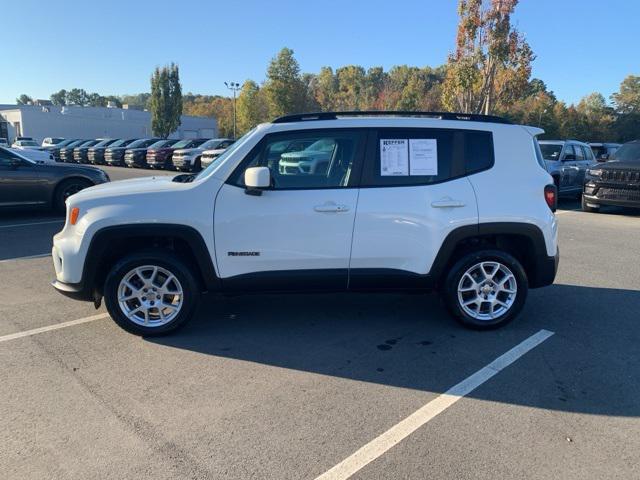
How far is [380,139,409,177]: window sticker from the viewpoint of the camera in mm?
4445

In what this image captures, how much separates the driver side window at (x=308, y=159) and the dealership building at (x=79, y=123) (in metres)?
67.4

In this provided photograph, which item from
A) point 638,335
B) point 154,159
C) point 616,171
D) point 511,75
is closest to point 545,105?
point 511,75

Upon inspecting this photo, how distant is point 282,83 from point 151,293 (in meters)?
57.2

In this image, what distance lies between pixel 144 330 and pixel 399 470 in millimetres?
2640

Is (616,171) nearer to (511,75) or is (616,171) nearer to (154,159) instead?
(511,75)

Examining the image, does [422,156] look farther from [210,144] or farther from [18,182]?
[210,144]

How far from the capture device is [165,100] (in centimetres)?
6650

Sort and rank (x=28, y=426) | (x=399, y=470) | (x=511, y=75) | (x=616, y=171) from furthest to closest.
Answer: (x=511, y=75) → (x=616, y=171) → (x=28, y=426) → (x=399, y=470)

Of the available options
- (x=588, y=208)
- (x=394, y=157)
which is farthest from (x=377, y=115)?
(x=588, y=208)

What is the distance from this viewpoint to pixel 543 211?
4.58 metres

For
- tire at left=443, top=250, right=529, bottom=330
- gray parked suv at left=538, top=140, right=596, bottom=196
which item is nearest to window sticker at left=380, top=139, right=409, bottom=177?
tire at left=443, top=250, right=529, bottom=330

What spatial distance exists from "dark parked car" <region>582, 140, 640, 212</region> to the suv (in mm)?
8995

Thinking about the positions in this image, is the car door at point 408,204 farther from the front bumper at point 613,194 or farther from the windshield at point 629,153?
the windshield at point 629,153

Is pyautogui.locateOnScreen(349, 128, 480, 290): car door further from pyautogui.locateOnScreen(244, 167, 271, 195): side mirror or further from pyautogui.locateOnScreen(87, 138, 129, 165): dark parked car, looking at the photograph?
pyautogui.locateOnScreen(87, 138, 129, 165): dark parked car
